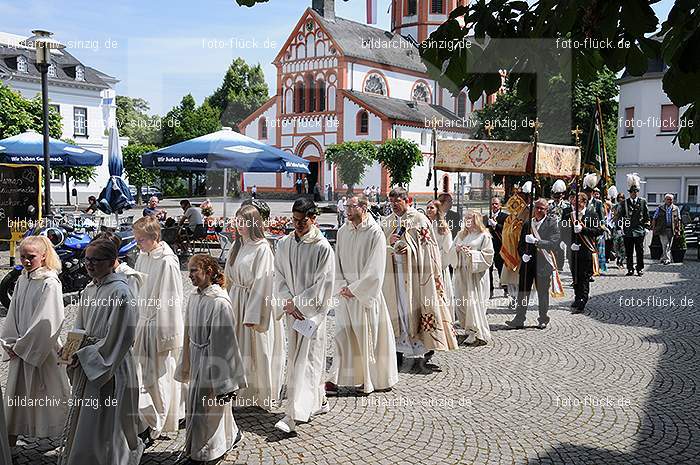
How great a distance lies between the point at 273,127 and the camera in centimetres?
5572

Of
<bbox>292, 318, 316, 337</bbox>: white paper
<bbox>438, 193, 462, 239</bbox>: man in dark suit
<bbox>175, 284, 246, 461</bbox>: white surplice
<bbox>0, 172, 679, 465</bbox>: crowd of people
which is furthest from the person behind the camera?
<bbox>438, 193, 462, 239</bbox>: man in dark suit

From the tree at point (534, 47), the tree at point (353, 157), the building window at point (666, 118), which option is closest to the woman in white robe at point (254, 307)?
the tree at point (534, 47)

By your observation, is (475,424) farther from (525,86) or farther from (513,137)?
(513,137)

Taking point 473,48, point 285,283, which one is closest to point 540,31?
point 473,48

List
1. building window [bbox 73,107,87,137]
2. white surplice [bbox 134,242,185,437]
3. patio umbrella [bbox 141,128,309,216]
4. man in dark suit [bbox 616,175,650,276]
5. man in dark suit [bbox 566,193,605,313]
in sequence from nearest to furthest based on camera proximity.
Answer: white surplice [bbox 134,242,185,437] → man in dark suit [bbox 566,193,605,313] → patio umbrella [bbox 141,128,309,216] → man in dark suit [bbox 616,175,650,276] → building window [bbox 73,107,87,137]

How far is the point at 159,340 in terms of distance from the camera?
5.04 meters

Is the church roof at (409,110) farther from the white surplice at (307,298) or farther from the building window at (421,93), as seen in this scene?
the white surplice at (307,298)

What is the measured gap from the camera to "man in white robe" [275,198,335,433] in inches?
215

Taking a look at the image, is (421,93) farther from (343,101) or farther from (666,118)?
(666,118)

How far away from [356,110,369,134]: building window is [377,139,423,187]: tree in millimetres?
7919

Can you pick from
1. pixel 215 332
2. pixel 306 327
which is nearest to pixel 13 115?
pixel 306 327

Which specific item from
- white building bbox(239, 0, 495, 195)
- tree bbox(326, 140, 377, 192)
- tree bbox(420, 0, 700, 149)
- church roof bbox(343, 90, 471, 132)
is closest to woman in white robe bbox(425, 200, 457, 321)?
tree bbox(420, 0, 700, 149)

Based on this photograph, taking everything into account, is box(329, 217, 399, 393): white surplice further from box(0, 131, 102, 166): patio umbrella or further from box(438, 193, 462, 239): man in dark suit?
box(0, 131, 102, 166): patio umbrella

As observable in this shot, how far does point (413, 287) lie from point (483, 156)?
7542 mm
